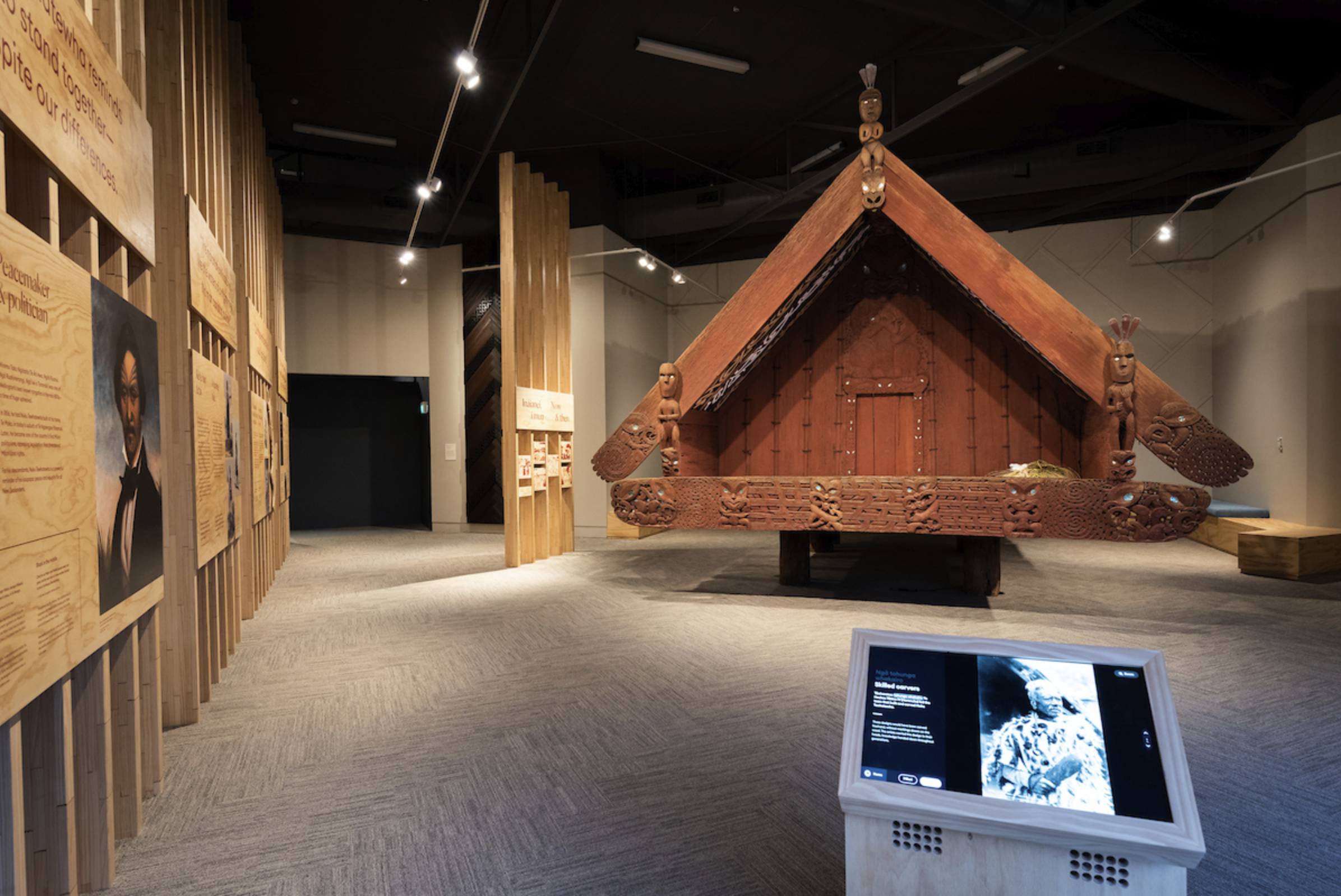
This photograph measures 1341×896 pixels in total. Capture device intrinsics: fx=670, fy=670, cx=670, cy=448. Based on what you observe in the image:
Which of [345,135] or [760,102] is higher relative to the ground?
[760,102]

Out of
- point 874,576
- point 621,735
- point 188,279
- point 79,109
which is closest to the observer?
point 79,109

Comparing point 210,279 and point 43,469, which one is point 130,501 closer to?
point 43,469

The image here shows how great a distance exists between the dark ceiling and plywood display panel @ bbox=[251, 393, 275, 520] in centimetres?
355

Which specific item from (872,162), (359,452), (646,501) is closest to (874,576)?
(646,501)

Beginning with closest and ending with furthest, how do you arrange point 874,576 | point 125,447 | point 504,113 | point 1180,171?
point 125,447, point 874,576, point 504,113, point 1180,171

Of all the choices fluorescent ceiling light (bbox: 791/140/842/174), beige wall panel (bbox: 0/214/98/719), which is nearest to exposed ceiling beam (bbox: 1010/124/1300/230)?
fluorescent ceiling light (bbox: 791/140/842/174)

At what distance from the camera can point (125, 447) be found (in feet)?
6.43

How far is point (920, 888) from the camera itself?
3.87 feet

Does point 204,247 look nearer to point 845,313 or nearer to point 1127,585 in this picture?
point 845,313

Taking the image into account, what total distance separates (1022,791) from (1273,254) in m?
9.47

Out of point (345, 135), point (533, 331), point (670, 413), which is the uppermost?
point (345, 135)

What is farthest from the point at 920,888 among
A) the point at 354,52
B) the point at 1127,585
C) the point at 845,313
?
the point at 354,52

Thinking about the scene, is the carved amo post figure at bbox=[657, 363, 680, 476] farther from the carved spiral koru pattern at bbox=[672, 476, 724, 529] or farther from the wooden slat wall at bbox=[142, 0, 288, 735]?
the wooden slat wall at bbox=[142, 0, 288, 735]

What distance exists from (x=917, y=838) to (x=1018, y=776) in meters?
0.21
